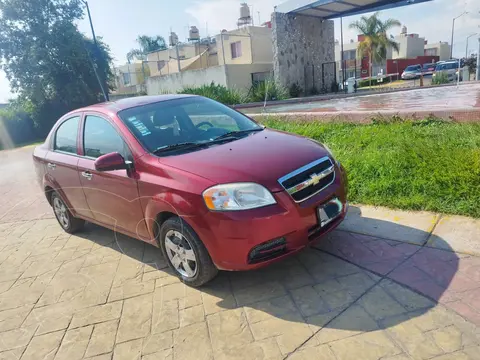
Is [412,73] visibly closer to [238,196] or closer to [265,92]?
[265,92]

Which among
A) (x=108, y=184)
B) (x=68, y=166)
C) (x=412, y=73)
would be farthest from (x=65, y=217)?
(x=412, y=73)

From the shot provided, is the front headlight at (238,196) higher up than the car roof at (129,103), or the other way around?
the car roof at (129,103)

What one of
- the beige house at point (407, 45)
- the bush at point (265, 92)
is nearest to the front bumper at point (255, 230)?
the bush at point (265, 92)

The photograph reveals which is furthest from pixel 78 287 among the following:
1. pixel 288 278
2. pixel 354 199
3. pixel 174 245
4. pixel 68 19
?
pixel 68 19

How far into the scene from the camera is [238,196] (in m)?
2.74

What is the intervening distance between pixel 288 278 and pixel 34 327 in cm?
219

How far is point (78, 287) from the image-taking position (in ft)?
11.6

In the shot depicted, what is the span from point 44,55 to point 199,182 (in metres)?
25.0

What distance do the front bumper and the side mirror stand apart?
96cm

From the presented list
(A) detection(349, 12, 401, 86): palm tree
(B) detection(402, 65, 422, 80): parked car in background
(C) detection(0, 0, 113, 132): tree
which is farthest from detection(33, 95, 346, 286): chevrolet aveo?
(A) detection(349, 12, 401, 86): palm tree

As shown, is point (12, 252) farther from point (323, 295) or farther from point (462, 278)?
point (462, 278)

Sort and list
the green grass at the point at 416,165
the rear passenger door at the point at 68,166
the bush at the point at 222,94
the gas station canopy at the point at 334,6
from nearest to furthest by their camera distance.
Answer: the green grass at the point at 416,165, the rear passenger door at the point at 68,166, the bush at the point at 222,94, the gas station canopy at the point at 334,6

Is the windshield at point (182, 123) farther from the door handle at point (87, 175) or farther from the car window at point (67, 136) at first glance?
the car window at point (67, 136)

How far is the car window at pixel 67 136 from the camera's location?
4250mm
